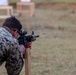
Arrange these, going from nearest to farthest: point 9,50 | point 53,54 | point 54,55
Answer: point 9,50 → point 54,55 → point 53,54

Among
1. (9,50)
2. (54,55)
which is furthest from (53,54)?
(9,50)

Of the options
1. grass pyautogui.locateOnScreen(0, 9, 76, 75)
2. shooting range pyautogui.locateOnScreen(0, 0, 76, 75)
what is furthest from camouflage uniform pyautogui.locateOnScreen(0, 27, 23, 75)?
grass pyautogui.locateOnScreen(0, 9, 76, 75)

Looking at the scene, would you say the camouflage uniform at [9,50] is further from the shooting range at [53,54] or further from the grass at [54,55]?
the grass at [54,55]

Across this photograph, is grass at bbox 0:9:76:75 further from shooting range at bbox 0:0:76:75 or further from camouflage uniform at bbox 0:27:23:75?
camouflage uniform at bbox 0:27:23:75

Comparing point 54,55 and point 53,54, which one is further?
point 53,54

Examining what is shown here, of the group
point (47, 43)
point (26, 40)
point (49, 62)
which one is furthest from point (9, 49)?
point (47, 43)

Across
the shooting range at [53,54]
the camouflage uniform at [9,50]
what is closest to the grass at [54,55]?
the shooting range at [53,54]

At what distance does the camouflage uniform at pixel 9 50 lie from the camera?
6.08 meters

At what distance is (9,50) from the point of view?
20.1 feet

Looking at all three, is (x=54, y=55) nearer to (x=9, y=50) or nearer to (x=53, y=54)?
(x=53, y=54)

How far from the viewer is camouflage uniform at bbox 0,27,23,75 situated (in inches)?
239

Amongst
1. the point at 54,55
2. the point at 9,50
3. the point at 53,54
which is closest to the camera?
the point at 9,50

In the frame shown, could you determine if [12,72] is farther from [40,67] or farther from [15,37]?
[40,67]

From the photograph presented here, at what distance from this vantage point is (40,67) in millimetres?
9641
